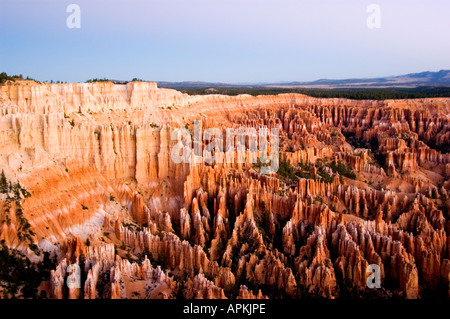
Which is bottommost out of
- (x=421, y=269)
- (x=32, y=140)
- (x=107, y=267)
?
(x=421, y=269)

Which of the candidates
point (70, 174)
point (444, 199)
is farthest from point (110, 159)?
point (444, 199)

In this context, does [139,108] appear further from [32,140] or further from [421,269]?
[421,269]

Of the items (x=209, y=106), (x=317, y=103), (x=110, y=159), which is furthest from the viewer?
(x=317, y=103)

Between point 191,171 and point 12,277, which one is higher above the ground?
point 191,171

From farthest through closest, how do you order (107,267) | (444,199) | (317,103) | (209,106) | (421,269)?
(317,103), (209,106), (444,199), (421,269), (107,267)
